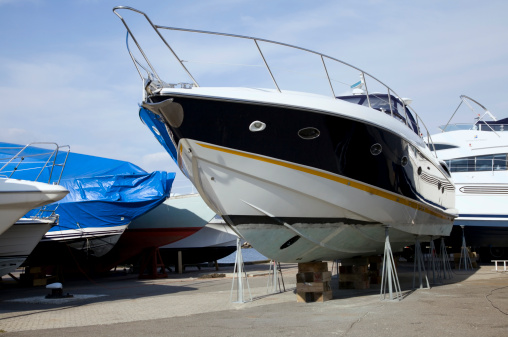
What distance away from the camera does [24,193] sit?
10.6 metres

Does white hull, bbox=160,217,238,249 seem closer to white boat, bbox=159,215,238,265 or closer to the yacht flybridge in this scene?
white boat, bbox=159,215,238,265

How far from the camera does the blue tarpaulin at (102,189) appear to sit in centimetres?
1802

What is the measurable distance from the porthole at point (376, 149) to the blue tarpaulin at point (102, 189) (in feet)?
35.1

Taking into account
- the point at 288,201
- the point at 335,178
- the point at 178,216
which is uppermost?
the point at 178,216

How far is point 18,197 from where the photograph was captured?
10586mm

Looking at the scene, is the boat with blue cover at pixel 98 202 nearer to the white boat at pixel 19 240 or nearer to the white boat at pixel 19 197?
the white boat at pixel 19 240

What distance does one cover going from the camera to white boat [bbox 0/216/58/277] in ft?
43.0

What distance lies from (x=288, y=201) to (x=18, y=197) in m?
5.11

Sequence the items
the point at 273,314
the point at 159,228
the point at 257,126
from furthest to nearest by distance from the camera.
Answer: the point at 159,228 → the point at 273,314 → the point at 257,126

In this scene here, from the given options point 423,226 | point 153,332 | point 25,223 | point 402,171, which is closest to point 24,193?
point 25,223

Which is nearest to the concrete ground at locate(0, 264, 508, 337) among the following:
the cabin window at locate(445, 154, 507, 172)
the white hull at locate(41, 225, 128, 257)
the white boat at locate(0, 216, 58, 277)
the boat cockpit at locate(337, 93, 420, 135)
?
the white boat at locate(0, 216, 58, 277)

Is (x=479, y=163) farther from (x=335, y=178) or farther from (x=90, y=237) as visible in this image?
(x=90, y=237)

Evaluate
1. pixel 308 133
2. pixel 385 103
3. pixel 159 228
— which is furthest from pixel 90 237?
pixel 308 133

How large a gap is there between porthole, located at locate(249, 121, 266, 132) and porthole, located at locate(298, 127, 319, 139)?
0.59 metres
